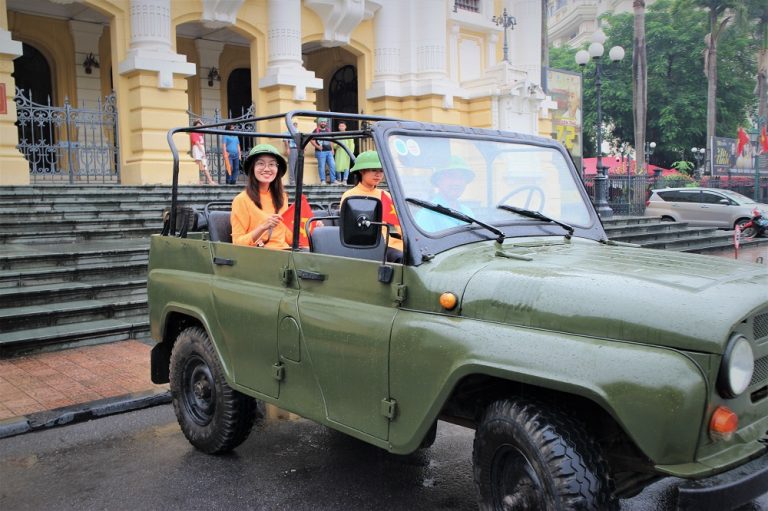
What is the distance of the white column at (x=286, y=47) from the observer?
18078 millimetres

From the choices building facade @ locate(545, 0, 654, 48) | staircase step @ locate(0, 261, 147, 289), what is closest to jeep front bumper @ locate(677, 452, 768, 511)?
staircase step @ locate(0, 261, 147, 289)

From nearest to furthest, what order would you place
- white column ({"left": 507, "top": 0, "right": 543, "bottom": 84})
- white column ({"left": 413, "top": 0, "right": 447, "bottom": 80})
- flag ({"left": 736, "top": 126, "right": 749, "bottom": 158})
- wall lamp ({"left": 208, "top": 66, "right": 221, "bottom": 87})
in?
white column ({"left": 413, "top": 0, "right": 447, "bottom": 80}) < wall lamp ({"left": 208, "top": 66, "right": 221, "bottom": 87}) < white column ({"left": 507, "top": 0, "right": 543, "bottom": 84}) < flag ({"left": 736, "top": 126, "right": 749, "bottom": 158})

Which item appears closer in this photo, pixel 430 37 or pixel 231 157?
pixel 231 157

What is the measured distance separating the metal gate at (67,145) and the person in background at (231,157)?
239cm

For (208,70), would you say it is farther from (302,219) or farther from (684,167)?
(684,167)

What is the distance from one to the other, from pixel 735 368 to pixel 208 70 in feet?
70.4

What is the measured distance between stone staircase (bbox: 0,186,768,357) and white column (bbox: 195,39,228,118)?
8.67 m

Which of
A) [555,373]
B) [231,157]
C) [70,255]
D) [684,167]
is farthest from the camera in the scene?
[684,167]

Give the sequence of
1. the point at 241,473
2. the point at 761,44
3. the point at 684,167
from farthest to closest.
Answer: the point at 761,44 → the point at 684,167 → the point at 241,473

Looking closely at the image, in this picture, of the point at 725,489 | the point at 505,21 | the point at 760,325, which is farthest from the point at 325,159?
the point at 725,489

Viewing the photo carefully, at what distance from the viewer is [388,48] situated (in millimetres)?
20781

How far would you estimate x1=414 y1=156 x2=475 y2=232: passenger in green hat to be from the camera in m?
3.46

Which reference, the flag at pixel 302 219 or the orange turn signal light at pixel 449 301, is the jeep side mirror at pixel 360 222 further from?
the flag at pixel 302 219

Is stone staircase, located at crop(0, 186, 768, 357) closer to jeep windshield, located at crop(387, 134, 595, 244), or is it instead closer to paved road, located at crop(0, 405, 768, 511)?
paved road, located at crop(0, 405, 768, 511)
